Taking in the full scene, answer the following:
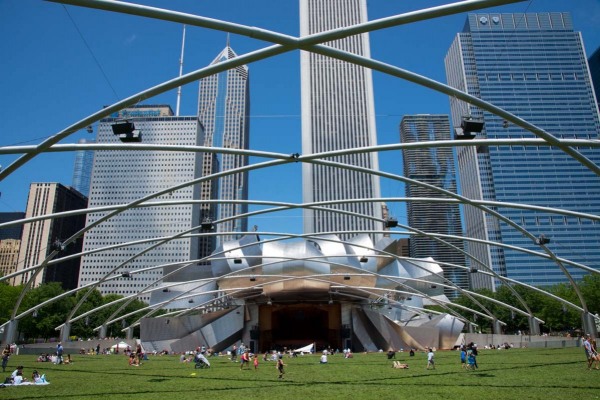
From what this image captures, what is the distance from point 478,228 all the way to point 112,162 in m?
146

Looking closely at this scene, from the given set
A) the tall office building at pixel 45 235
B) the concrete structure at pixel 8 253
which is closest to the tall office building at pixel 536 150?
the tall office building at pixel 45 235

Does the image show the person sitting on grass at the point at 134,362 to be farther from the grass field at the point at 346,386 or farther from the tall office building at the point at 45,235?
the tall office building at the point at 45,235

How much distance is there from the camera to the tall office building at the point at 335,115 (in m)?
156

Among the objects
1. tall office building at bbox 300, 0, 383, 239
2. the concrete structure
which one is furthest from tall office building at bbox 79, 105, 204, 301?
tall office building at bbox 300, 0, 383, 239

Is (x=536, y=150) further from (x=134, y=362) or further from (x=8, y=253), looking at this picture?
(x=8, y=253)

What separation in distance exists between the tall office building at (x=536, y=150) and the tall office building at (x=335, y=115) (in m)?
34.8

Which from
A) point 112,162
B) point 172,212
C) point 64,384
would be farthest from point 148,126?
point 64,384

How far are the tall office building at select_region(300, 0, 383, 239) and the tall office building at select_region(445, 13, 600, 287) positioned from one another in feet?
114

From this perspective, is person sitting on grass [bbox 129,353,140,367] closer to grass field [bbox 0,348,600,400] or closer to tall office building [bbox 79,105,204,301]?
grass field [bbox 0,348,600,400]

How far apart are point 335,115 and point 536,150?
70.7 meters

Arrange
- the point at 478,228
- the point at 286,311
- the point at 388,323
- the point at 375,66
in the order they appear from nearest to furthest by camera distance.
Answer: the point at 375,66 < the point at 388,323 < the point at 286,311 < the point at 478,228

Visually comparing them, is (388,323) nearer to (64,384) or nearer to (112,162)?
(64,384)

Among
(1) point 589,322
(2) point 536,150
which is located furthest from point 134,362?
(2) point 536,150

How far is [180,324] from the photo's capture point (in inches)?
2352
